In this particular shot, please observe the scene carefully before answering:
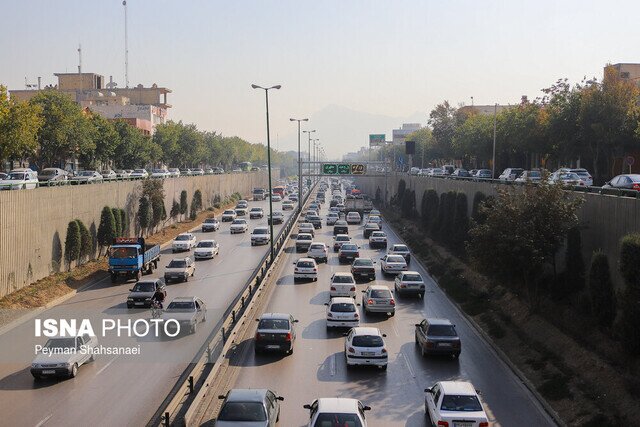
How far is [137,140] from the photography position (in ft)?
283

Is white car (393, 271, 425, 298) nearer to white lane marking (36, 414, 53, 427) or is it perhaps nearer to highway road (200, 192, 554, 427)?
highway road (200, 192, 554, 427)

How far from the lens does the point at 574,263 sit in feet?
90.7

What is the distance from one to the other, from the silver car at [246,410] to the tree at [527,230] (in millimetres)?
14936

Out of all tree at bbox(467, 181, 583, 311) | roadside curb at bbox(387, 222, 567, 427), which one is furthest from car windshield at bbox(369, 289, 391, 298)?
tree at bbox(467, 181, 583, 311)

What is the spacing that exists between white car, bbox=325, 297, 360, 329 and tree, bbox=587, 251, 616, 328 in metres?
9.45

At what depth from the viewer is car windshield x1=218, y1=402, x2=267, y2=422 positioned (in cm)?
1527

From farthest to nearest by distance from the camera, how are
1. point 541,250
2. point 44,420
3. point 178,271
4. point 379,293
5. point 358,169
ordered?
point 358,169
point 178,271
point 379,293
point 541,250
point 44,420

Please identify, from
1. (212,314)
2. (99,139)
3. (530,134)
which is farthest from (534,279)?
(99,139)

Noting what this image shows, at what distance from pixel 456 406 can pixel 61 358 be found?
12.2m

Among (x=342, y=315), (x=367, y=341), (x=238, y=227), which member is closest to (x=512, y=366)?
(x=367, y=341)

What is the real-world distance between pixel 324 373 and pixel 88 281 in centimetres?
2368

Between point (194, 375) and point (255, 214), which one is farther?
point (255, 214)

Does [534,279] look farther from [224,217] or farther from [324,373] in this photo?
[224,217]

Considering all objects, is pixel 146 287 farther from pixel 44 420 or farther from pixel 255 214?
pixel 255 214
